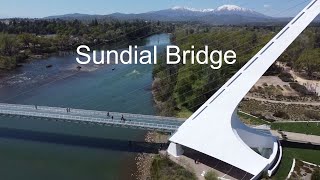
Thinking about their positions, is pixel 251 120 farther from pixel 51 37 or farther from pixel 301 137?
pixel 51 37

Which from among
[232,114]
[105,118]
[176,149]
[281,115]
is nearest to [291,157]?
[232,114]

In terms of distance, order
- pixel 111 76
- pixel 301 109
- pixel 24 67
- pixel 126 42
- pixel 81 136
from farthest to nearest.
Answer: pixel 126 42 → pixel 24 67 → pixel 111 76 → pixel 301 109 → pixel 81 136

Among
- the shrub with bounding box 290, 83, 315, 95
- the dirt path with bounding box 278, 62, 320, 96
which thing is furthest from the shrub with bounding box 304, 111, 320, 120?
the dirt path with bounding box 278, 62, 320, 96

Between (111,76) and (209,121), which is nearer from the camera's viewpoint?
(209,121)

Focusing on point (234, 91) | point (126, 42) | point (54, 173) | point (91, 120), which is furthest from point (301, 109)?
point (126, 42)

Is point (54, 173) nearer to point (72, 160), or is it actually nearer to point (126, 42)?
point (72, 160)

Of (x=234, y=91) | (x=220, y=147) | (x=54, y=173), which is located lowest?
(x=54, y=173)

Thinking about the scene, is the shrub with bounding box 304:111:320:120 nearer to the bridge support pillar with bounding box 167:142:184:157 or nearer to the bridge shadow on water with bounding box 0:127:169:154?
the bridge shadow on water with bounding box 0:127:169:154
